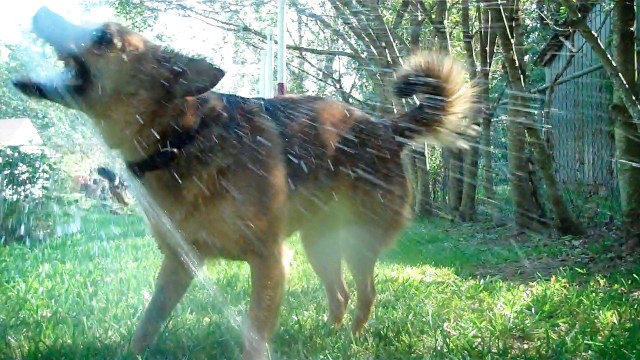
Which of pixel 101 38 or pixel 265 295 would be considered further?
pixel 265 295

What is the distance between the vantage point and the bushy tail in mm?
4418

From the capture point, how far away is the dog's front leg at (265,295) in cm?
335

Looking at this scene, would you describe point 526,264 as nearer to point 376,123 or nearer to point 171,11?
point 376,123

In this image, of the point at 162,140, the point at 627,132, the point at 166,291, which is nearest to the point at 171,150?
the point at 162,140

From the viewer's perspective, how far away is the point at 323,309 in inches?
170

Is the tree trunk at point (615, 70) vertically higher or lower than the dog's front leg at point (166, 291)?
higher

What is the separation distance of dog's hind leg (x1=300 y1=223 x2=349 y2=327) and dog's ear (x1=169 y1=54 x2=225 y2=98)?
47.2 inches

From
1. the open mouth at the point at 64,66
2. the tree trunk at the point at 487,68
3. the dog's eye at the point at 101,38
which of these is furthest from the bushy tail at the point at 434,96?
the tree trunk at the point at 487,68

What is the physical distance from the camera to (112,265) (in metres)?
5.39

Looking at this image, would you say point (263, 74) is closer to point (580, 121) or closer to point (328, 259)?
point (328, 259)

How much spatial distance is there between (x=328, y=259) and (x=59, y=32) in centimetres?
197

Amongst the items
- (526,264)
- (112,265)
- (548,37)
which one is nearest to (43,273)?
(112,265)

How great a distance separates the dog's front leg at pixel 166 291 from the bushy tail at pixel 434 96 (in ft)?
5.01

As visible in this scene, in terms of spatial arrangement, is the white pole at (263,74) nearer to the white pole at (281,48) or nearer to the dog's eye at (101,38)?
the white pole at (281,48)
